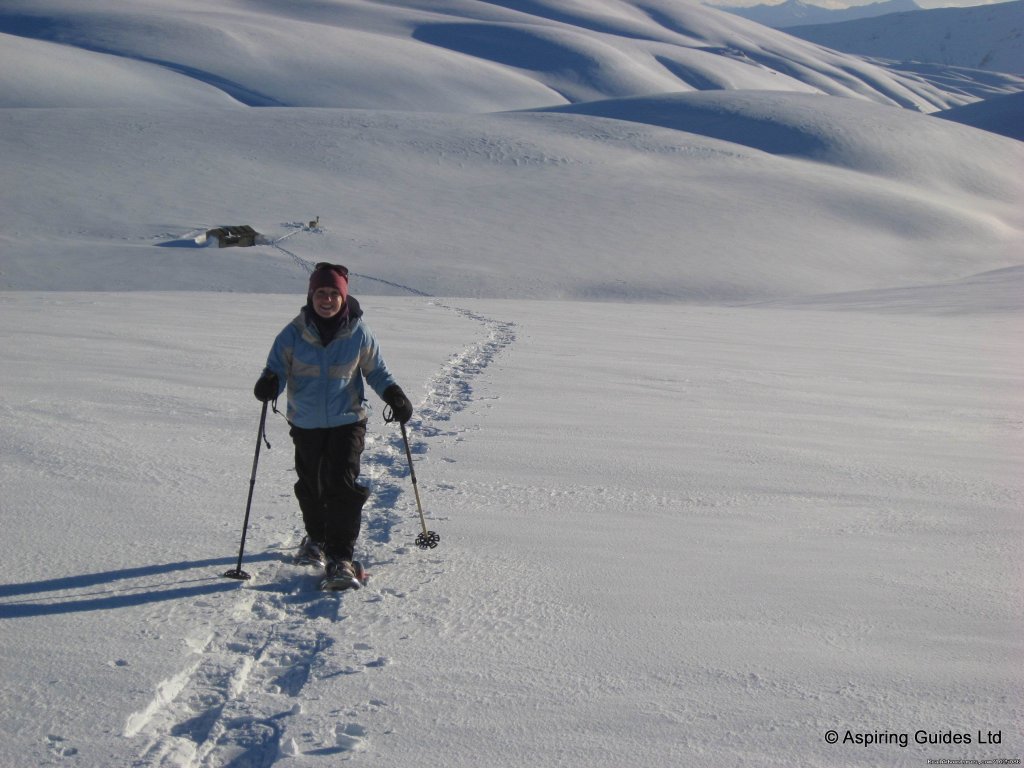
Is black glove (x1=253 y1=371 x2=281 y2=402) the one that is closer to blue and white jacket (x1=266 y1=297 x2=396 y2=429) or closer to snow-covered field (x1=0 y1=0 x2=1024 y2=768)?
blue and white jacket (x1=266 y1=297 x2=396 y2=429)

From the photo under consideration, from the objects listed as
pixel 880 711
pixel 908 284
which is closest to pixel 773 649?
pixel 880 711

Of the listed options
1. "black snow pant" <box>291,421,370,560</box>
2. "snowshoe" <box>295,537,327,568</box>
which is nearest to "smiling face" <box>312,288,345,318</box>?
"black snow pant" <box>291,421,370,560</box>

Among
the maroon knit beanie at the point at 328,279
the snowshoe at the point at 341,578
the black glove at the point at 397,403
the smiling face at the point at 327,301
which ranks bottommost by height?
the snowshoe at the point at 341,578

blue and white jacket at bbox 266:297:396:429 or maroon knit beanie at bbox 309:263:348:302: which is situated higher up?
maroon knit beanie at bbox 309:263:348:302

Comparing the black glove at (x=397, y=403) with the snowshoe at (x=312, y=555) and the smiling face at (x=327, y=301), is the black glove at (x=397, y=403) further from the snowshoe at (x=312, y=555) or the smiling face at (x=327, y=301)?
the snowshoe at (x=312, y=555)

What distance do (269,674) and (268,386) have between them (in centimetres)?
114

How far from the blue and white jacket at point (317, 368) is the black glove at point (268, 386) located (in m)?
0.03

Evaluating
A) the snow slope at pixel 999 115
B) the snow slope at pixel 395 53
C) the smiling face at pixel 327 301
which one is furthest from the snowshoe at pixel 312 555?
the snow slope at pixel 999 115

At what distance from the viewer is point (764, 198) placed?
110ft

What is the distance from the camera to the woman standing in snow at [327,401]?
363 centimetres

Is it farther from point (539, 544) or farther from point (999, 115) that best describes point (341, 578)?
point (999, 115)

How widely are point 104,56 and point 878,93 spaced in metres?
108

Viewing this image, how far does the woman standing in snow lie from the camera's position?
11.9 ft

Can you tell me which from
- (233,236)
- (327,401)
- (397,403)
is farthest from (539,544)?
(233,236)
